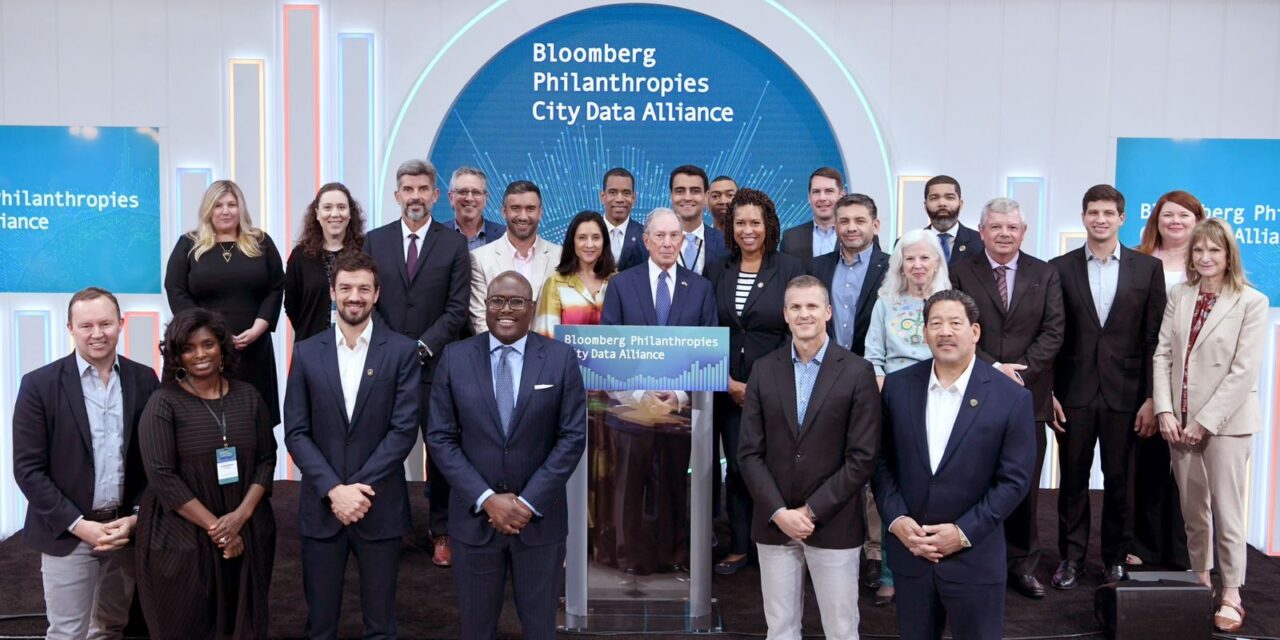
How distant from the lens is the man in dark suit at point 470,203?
5.05 meters

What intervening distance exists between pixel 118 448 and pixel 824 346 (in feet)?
8.29

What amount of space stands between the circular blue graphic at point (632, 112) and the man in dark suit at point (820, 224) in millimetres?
1088

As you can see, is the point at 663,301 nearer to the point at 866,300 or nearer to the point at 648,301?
the point at 648,301

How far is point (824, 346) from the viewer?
358cm

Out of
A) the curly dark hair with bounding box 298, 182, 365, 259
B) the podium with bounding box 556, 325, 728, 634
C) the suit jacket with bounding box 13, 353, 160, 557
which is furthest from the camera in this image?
the curly dark hair with bounding box 298, 182, 365, 259

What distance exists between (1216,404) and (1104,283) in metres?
0.67

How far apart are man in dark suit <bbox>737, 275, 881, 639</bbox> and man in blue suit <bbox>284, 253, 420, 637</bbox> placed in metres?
1.25

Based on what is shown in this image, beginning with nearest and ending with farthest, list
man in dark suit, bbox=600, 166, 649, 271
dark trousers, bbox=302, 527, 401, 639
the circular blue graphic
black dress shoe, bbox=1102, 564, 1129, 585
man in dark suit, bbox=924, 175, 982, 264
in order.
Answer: dark trousers, bbox=302, 527, 401, 639
black dress shoe, bbox=1102, 564, 1129, 585
man in dark suit, bbox=924, 175, 982, 264
man in dark suit, bbox=600, 166, 649, 271
the circular blue graphic

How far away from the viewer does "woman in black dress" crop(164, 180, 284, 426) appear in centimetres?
455

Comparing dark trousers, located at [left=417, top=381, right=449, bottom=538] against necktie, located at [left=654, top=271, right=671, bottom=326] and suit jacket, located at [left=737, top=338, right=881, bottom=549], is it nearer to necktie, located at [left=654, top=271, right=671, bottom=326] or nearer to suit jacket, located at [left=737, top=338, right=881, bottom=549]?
necktie, located at [left=654, top=271, right=671, bottom=326]

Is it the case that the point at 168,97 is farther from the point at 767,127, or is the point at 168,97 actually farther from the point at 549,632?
the point at 549,632

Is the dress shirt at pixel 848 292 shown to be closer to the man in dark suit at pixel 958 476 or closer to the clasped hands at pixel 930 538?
the man in dark suit at pixel 958 476

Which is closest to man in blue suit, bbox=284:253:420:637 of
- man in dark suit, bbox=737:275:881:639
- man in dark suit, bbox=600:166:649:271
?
man in dark suit, bbox=737:275:881:639

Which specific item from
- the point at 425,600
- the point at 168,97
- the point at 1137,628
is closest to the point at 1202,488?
the point at 1137,628
